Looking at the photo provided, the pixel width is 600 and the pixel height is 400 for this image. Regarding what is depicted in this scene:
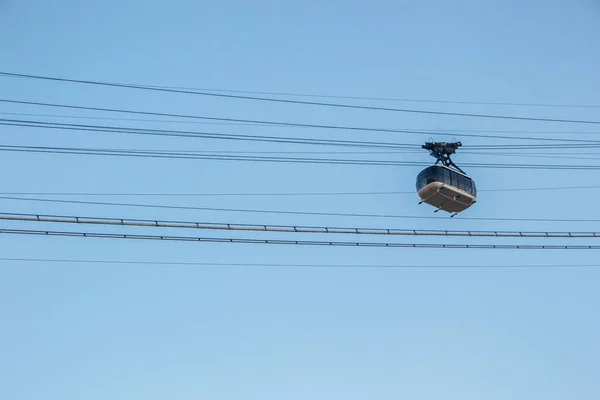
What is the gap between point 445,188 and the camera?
117 feet

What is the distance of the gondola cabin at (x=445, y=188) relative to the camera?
3581cm

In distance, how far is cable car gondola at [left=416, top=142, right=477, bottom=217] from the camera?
3584 centimetres

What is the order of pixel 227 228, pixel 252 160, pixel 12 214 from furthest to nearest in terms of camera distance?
1. pixel 252 160
2. pixel 227 228
3. pixel 12 214

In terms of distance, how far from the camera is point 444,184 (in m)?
35.7

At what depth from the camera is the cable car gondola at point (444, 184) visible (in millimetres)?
35844

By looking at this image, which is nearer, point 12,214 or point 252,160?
point 12,214

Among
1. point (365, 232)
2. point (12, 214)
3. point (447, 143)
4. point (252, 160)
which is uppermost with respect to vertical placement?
point (447, 143)

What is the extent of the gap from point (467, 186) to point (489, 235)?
910 centimetres

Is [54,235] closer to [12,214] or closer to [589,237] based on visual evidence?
[12,214]

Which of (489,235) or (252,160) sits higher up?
(252,160)

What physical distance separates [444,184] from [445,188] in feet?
0.55

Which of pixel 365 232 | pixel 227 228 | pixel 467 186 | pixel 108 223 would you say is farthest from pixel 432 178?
pixel 108 223

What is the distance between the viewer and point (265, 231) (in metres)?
25.9

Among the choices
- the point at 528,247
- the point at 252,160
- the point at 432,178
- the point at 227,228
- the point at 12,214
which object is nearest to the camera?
the point at 12,214
